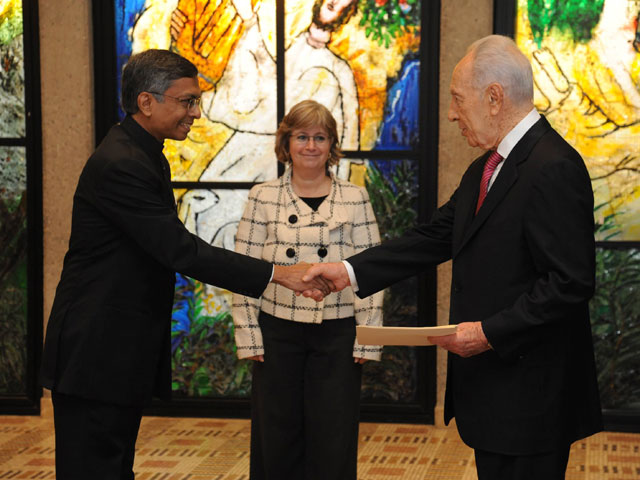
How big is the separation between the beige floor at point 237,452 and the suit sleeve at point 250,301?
1.04 m

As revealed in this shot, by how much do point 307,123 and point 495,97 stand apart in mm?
1409

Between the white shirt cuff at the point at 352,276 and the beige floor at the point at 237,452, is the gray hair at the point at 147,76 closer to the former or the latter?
the white shirt cuff at the point at 352,276

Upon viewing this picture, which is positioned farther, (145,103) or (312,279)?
(312,279)

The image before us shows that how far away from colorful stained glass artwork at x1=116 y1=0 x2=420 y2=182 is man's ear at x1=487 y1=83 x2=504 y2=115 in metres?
2.84

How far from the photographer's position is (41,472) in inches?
186

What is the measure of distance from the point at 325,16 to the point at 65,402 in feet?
10.7

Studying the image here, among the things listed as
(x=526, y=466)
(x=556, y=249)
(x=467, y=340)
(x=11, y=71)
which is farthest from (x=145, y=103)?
(x=11, y=71)

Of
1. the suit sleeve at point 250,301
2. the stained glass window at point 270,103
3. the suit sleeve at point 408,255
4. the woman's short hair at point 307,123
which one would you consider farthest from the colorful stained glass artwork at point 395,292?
the suit sleeve at point 408,255

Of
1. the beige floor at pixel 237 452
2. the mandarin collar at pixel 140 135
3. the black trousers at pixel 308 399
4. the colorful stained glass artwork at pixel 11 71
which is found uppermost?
the colorful stained glass artwork at pixel 11 71

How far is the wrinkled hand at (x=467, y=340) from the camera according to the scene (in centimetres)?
262

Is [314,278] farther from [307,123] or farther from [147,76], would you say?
[147,76]

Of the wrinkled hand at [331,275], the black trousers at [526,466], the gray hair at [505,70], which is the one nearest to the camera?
the black trousers at [526,466]

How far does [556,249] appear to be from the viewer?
2.51 m

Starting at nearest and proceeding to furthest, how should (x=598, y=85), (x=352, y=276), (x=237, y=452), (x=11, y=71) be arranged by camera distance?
(x=352, y=276) < (x=237, y=452) < (x=598, y=85) < (x=11, y=71)
